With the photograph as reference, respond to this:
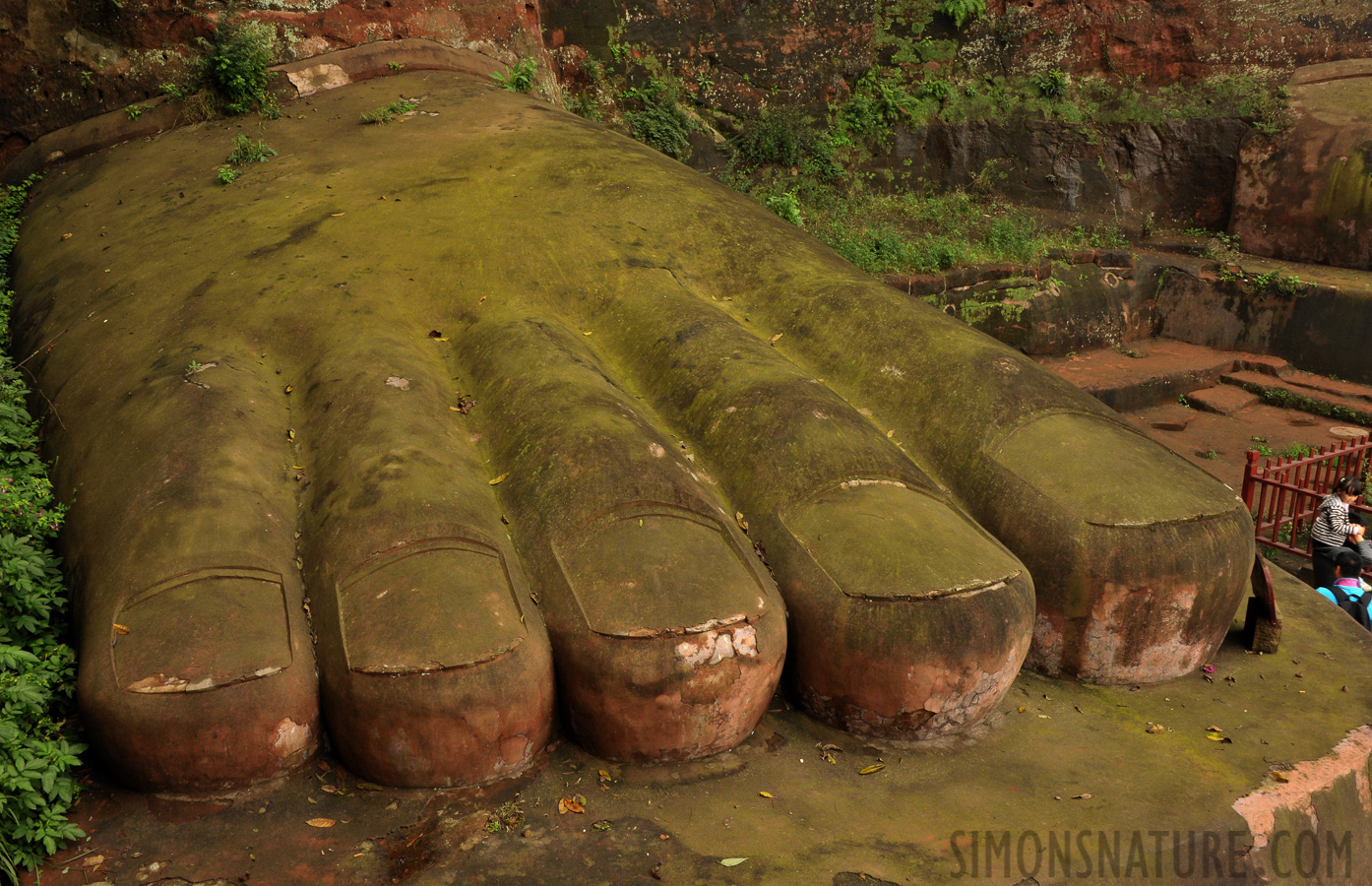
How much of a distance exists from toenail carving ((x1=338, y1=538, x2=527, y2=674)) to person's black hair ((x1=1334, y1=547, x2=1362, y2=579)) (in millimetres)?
5215

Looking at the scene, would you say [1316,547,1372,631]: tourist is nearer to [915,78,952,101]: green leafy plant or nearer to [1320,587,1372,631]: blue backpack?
[1320,587,1372,631]: blue backpack

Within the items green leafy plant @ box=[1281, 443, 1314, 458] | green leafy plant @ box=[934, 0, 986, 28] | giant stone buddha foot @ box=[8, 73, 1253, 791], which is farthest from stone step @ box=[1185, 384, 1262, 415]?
giant stone buddha foot @ box=[8, 73, 1253, 791]

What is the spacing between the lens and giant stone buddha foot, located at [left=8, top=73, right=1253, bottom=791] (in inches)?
118

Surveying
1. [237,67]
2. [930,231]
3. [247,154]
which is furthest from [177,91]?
[930,231]

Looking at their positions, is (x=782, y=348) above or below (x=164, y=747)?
above

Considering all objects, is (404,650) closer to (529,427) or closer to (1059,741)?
(529,427)

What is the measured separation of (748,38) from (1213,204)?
553cm

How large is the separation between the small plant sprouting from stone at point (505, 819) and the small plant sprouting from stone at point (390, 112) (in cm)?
465

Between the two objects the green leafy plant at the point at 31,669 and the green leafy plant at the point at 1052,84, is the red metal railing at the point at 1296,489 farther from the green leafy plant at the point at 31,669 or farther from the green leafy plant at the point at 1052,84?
the green leafy plant at the point at 31,669

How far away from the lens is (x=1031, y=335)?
952cm

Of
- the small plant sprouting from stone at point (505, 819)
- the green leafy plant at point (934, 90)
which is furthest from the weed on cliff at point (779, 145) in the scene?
the small plant sprouting from stone at point (505, 819)

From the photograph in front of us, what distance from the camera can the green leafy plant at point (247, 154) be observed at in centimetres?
579

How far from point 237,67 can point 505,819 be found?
214 inches

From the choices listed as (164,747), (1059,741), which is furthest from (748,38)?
(164,747)
